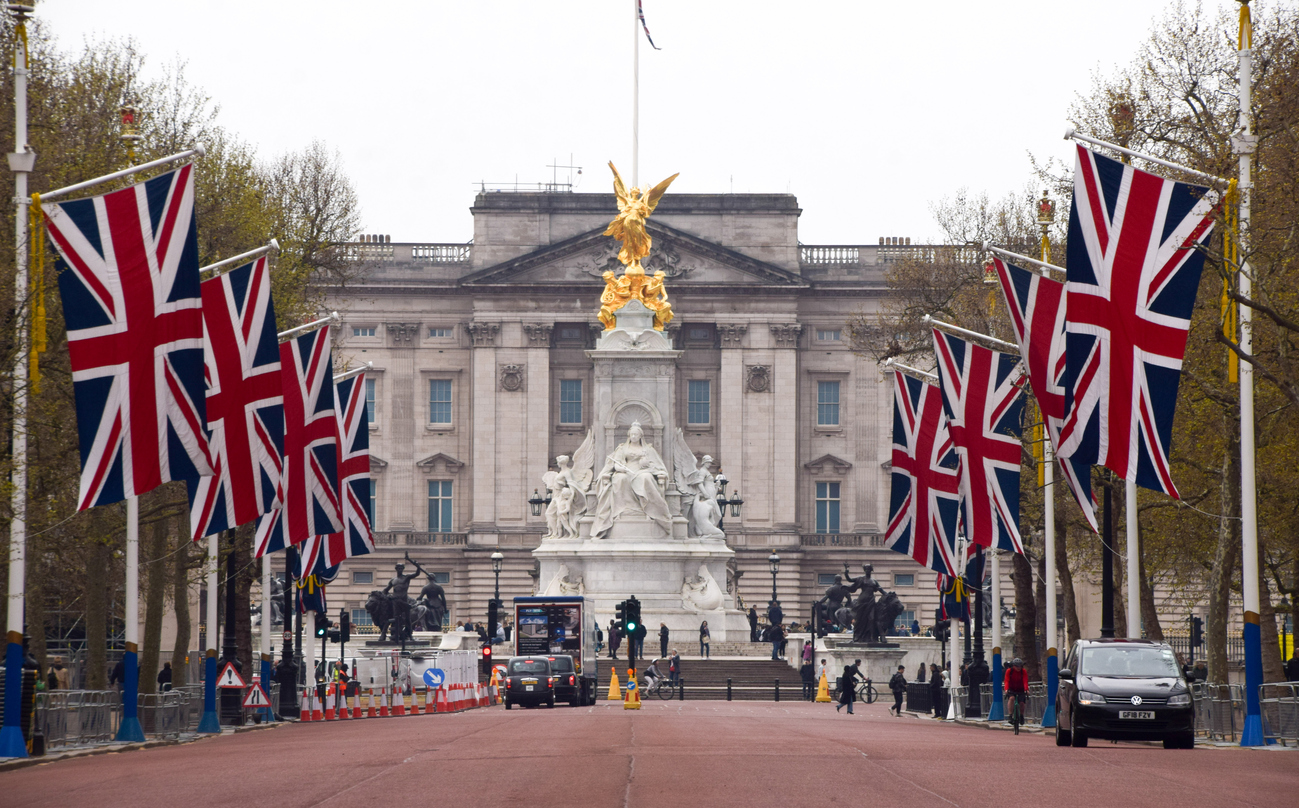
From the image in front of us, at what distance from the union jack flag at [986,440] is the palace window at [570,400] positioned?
75.5m

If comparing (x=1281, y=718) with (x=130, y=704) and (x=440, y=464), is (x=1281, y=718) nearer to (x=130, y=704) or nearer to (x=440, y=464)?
(x=130, y=704)

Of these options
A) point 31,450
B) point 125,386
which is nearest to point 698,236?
point 31,450

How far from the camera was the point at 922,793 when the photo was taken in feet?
66.4

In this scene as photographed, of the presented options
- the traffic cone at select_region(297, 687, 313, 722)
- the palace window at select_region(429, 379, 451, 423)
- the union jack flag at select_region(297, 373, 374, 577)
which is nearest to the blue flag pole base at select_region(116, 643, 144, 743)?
the union jack flag at select_region(297, 373, 374, 577)

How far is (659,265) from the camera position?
112 metres

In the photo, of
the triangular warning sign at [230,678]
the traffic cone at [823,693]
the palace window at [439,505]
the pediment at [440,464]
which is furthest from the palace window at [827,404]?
the triangular warning sign at [230,678]

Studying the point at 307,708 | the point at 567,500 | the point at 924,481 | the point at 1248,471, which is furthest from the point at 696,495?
the point at 1248,471

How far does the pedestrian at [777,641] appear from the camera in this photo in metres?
70.9

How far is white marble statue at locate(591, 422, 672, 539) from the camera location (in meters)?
71.0

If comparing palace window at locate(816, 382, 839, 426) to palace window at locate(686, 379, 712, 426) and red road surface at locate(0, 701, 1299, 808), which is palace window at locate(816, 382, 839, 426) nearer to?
palace window at locate(686, 379, 712, 426)

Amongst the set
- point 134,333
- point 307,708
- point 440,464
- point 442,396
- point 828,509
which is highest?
point 442,396

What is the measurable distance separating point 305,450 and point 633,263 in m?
39.9

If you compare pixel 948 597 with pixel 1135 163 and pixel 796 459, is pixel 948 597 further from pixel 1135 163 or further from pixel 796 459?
pixel 796 459

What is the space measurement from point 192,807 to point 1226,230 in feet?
59.1
